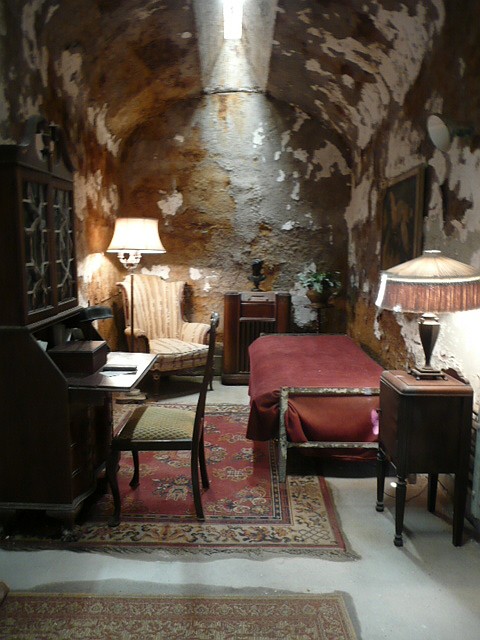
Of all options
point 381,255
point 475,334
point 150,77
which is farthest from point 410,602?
point 150,77

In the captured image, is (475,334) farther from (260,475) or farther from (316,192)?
(316,192)

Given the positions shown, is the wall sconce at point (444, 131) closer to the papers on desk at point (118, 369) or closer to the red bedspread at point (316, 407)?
the red bedspread at point (316, 407)

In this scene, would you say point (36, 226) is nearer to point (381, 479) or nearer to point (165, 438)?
point (165, 438)

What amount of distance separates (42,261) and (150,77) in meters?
2.88

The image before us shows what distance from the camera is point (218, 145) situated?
5574 mm

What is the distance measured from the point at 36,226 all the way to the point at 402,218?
8.25 ft

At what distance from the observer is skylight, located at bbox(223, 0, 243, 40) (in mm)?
4160

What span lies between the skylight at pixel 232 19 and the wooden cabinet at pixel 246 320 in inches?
93.9

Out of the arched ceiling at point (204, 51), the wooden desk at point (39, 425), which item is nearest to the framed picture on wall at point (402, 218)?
the arched ceiling at point (204, 51)

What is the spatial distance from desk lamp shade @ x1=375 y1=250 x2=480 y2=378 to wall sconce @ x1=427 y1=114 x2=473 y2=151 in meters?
0.65

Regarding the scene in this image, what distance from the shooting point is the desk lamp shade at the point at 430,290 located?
236 cm

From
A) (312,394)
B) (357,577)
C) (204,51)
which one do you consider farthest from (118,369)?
(204,51)

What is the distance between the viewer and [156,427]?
271 cm

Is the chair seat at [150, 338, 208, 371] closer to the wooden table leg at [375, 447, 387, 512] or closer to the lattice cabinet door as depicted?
the lattice cabinet door
